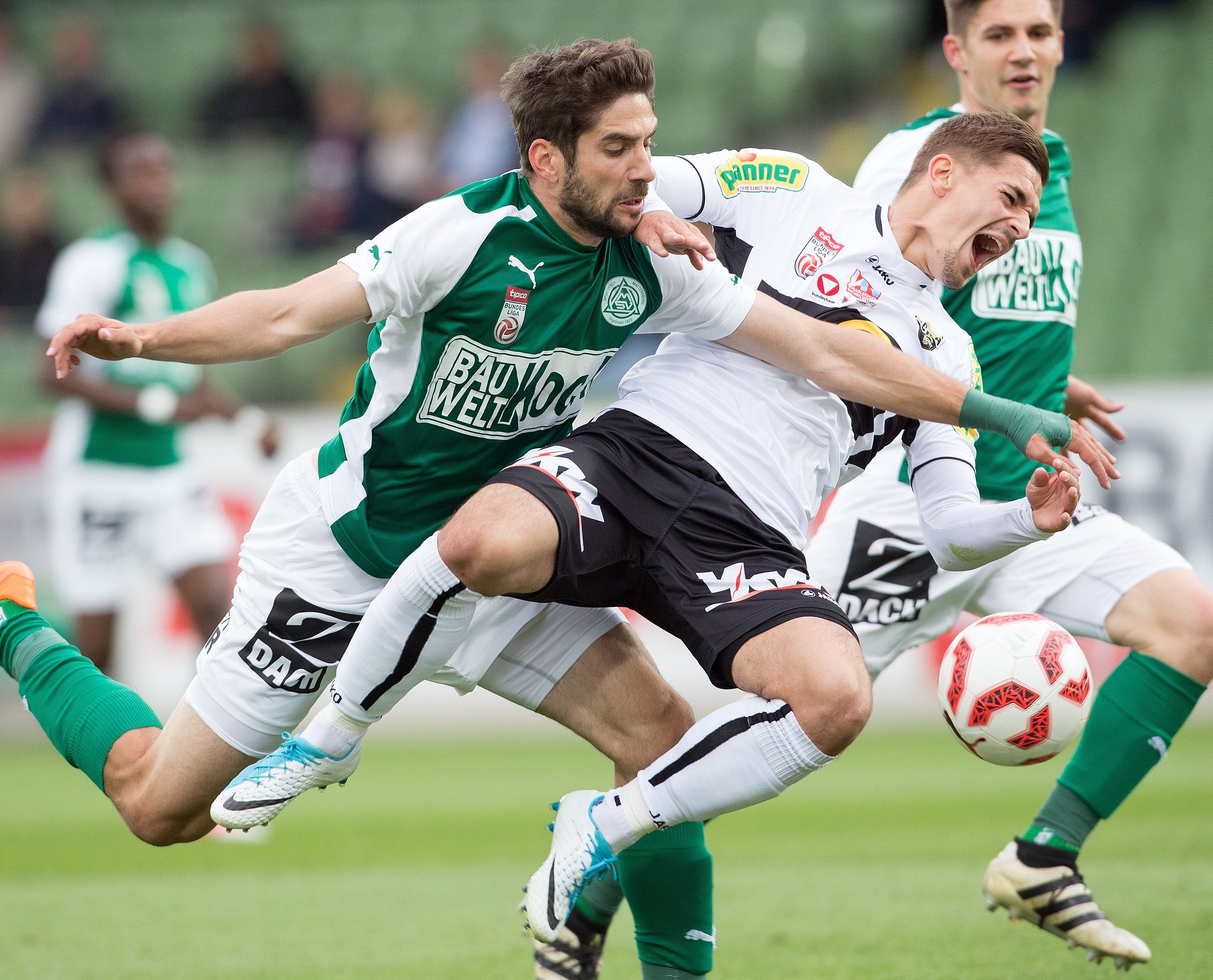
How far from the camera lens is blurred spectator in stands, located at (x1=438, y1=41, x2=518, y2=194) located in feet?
43.1

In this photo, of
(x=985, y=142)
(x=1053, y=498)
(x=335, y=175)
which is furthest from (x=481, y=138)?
(x=1053, y=498)

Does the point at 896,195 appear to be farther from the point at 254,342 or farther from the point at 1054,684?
the point at 254,342

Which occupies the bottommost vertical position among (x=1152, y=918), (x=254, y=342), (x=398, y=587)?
(x=1152, y=918)

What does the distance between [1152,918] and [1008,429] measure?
2015 millimetres

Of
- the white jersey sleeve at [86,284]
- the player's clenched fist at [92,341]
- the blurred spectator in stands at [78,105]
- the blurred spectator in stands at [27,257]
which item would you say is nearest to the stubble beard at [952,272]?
the player's clenched fist at [92,341]

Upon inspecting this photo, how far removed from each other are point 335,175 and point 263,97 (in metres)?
1.67

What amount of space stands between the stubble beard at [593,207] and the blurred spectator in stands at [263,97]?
11.5 m

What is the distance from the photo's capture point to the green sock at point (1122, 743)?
→ 184 inches

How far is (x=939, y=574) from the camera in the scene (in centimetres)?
500

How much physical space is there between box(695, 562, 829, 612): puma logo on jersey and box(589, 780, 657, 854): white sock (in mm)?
492

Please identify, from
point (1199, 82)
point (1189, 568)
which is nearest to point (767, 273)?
point (1189, 568)

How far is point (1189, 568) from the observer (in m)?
4.86

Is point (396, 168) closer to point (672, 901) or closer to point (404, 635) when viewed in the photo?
point (404, 635)

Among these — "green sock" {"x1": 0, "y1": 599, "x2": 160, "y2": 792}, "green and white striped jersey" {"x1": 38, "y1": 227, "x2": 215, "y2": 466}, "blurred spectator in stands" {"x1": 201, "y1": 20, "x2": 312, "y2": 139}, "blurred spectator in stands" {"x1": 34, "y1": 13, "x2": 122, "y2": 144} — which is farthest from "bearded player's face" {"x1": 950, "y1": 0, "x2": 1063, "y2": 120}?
"blurred spectator in stands" {"x1": 34, "y1": 13, "x2": 122, "y2": 144}
